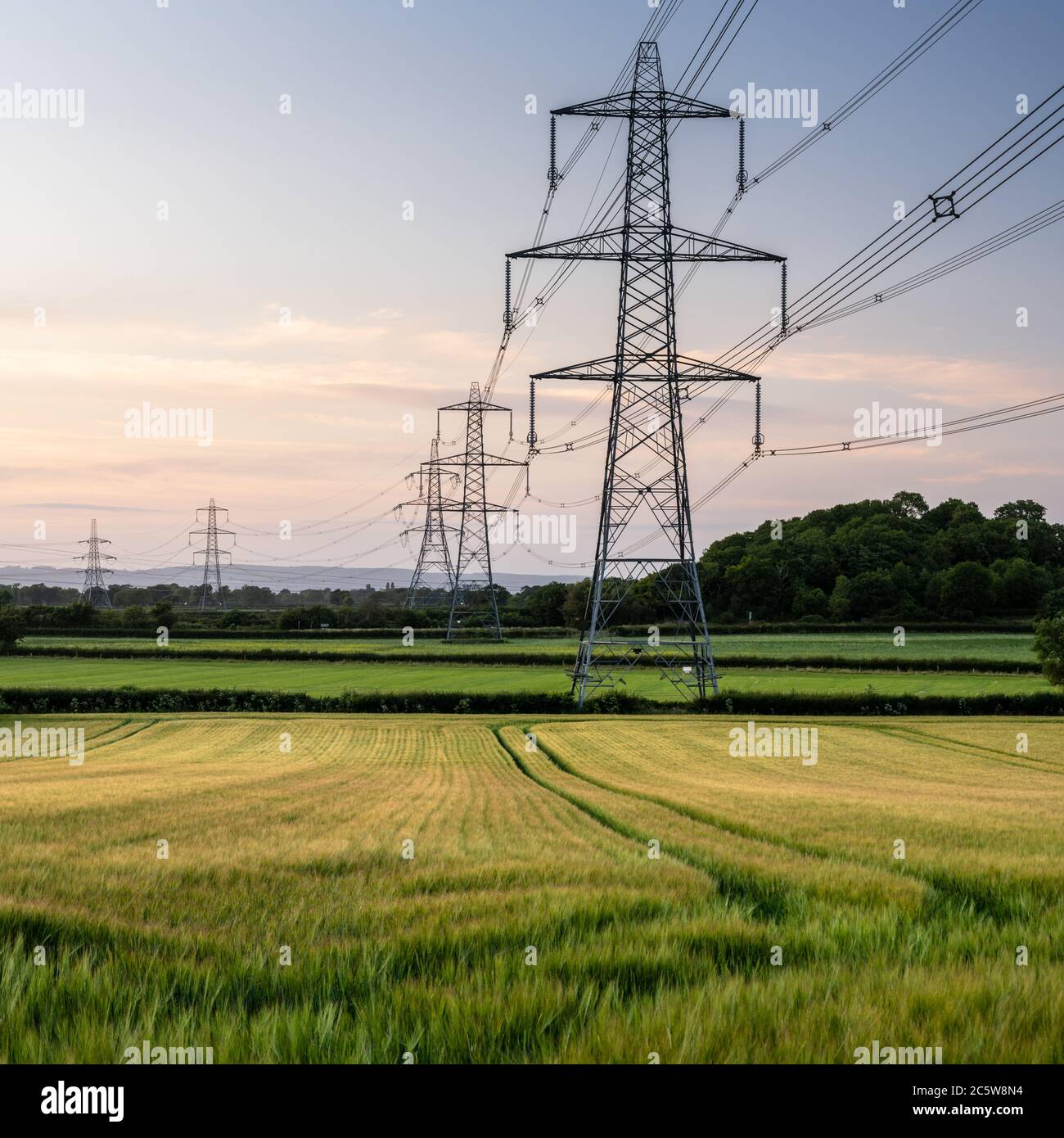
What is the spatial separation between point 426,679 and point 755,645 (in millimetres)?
44685

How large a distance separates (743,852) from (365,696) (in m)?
51.1

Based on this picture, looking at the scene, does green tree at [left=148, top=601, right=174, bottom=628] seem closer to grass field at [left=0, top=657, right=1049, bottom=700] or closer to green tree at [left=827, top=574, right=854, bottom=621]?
grass field at [left=0, top=657, right=1049, bottom=700]

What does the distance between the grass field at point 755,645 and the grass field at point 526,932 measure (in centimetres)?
7597

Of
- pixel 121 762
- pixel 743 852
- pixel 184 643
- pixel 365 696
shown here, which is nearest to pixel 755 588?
pixel 184 643

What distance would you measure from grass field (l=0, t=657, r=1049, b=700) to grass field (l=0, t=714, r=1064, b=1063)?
48254 millimetres

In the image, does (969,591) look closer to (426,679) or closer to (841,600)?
(841,600)

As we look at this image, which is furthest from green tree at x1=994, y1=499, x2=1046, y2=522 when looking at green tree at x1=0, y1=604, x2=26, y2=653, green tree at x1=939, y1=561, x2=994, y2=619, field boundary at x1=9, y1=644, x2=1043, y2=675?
green tree at x1=0, y1=604, x2=26, y2=653

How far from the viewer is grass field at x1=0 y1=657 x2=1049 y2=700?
67812 mm

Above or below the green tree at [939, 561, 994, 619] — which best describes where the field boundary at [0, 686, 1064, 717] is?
below

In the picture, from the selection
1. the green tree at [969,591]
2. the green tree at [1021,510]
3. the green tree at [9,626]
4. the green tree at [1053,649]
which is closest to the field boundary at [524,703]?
the green tree at [1053,649]

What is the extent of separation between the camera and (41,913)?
636cm

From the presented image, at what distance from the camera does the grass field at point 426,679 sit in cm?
6781

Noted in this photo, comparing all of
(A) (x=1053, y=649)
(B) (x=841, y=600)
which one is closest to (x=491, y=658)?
(A) (x=1053, y=649)
